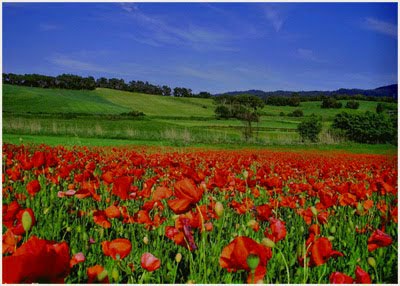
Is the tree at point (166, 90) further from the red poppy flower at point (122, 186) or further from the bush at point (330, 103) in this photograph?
the red poppy flower at point (122, 186)

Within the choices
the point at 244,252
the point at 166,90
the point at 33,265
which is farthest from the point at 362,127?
the point at 166,90

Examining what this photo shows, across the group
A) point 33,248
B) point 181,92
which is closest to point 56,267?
point 33,248

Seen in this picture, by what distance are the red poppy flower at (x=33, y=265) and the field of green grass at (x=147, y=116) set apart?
→ 12920mm

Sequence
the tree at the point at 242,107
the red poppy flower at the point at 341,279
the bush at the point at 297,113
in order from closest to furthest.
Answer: the red poppy flower at the point at 341,279, the tree at the point at 242,107, the bush at the point at 297,113

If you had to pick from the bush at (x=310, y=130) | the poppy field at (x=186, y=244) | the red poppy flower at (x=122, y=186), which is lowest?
the bush at (x=310, y=130)

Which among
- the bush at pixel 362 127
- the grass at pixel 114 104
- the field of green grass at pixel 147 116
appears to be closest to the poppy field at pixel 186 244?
the field of green grass at pixel 147 116

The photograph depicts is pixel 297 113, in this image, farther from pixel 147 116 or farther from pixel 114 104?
pixel 114 104

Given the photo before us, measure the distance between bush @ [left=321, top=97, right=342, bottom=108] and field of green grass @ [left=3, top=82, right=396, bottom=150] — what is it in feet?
2.37

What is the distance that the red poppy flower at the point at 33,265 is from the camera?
727 mm

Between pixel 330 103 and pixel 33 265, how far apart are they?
41.2 m

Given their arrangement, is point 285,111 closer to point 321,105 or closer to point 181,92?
point 321,105

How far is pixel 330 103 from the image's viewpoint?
39.3m

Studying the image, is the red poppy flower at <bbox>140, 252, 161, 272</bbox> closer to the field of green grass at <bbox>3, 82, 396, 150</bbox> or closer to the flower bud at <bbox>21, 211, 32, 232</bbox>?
the flower bud at <bbox>21, 211, 32, 232</bbox>

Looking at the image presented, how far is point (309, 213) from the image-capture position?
207cm
